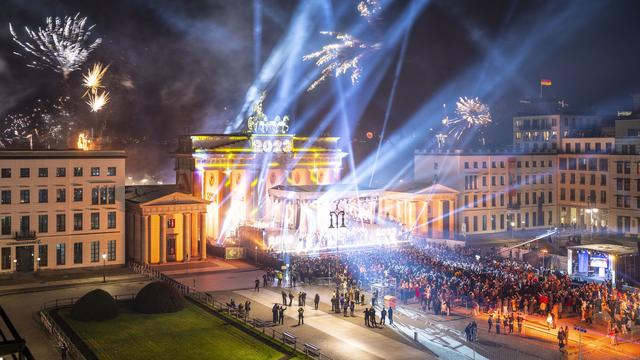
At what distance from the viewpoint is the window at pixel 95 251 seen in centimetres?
6166

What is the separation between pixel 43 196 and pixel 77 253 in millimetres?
5979

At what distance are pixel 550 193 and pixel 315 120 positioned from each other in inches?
1680

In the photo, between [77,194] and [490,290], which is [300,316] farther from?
[77,194]

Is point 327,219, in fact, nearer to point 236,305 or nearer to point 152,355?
point 236,305

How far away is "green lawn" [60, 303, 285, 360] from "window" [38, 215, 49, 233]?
17.1 metres

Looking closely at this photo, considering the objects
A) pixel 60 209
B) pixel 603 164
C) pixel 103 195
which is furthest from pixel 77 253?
pixel 603 164

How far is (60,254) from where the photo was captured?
196 feet

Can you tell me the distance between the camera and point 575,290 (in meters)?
43.8

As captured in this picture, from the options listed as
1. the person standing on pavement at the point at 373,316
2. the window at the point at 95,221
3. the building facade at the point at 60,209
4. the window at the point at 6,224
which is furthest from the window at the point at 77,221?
the person standing on pavement at the point at 373,316

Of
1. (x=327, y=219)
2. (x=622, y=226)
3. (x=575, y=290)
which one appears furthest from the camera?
(x=622, y=226)

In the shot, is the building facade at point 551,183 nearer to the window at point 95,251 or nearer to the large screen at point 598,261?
the large screen at point 598,261

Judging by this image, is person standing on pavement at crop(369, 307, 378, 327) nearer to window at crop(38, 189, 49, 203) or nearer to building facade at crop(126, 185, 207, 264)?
building facade at crop(126, 185, 207, 264)

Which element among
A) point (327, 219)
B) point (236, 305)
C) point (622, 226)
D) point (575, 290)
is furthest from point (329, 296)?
point (622, 226)

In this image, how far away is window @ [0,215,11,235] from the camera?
57.1 metres
